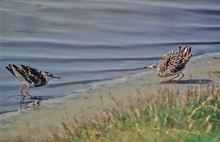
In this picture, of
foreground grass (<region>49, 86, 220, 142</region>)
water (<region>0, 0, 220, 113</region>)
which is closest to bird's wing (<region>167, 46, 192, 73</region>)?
water (<region>0, 0, 220, 113</region>)

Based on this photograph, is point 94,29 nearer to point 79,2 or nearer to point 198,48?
point 79,2

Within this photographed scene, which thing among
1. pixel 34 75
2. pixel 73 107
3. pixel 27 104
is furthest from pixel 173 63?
pixel 27 104

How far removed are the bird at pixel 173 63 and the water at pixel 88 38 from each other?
0.26ft

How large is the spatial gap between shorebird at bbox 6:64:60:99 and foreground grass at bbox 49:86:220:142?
Result: 27.9 inches

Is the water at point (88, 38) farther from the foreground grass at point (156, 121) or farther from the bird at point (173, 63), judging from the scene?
the foreground grass at point (156, 121)

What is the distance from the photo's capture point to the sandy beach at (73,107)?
5.06 metres

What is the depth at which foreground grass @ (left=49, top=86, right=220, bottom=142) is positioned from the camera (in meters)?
4.15

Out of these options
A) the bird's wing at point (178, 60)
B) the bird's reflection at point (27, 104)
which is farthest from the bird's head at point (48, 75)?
the bird's wing at point (178, 60)

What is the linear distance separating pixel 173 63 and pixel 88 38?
2.61 ft

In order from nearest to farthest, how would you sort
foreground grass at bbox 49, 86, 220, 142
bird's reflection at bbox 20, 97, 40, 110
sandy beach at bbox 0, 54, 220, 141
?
foreground grass at bbox 49, 86, 220, 142, sandy beach at bbox 0, 54, 220, 141, bird's reflection at bbox 20, 97, 40, 110

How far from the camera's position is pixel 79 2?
5.63m

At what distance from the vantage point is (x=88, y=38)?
5672 mm

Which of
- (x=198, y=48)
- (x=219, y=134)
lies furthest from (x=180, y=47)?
(x=219, y=134)

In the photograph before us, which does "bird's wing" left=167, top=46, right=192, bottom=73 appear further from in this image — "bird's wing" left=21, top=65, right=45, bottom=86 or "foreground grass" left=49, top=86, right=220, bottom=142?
"bird's wing" left=21, top=65, right=45, bottom=86
